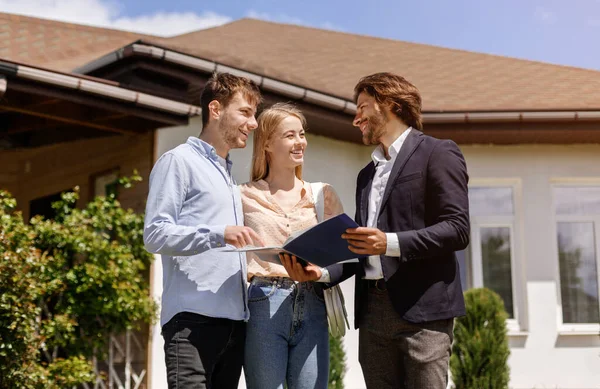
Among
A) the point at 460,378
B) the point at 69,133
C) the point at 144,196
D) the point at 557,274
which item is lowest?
the point at 460,378

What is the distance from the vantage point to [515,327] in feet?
30.8

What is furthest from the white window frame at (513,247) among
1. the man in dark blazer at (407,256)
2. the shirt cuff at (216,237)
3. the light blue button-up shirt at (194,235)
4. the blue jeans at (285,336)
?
the shirt cuff at (216,237)

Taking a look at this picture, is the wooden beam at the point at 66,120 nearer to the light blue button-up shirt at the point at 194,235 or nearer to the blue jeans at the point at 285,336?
the light blue button-up shirt at the point at 194,235

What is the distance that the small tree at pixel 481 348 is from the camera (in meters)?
8.25

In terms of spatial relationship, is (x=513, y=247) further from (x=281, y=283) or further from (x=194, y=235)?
(x=194, y=235)

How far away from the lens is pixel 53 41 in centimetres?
1096

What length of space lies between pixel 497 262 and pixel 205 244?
705cm

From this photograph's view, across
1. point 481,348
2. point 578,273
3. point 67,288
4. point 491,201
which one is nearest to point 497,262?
point 491,201

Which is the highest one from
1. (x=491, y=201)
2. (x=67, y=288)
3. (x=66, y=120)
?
(x=66, y=120)

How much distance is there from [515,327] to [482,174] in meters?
1.93

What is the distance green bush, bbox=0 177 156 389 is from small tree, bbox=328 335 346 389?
78.8 inches

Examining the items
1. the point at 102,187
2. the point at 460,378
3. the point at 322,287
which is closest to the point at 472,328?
the point at 460,378

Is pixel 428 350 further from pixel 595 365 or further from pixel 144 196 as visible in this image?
pixel 595 365

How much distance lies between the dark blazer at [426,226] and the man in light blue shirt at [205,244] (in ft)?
2.07
